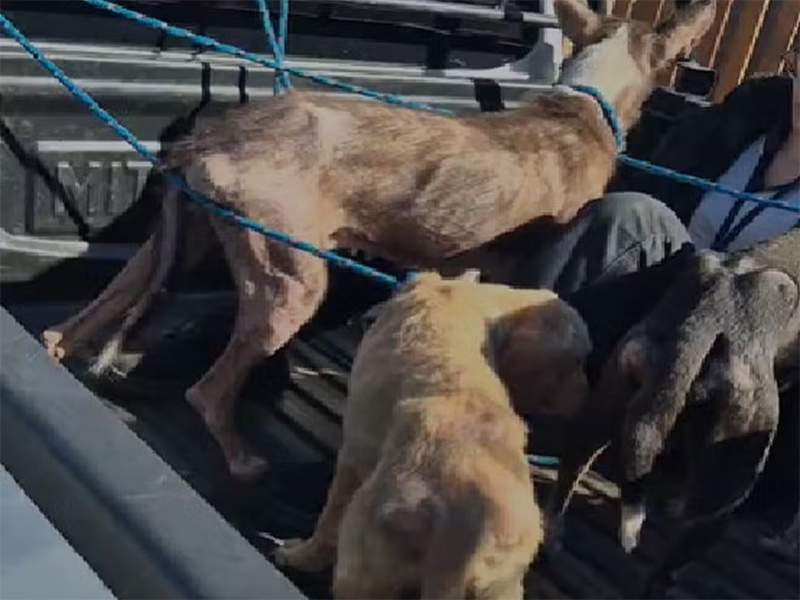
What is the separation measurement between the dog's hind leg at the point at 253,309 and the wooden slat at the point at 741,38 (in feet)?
17.2

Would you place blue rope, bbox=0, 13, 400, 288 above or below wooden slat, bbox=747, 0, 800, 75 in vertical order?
above

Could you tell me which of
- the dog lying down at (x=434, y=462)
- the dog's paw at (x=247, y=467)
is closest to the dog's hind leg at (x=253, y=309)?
the dog's paw at (x=247, y=467)

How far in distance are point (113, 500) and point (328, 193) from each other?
240 cm

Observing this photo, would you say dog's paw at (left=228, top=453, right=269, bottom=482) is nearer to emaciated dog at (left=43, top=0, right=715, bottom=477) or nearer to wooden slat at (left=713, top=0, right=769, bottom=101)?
emaciated dog at (left=43, top=0, right=715, bottom=477)

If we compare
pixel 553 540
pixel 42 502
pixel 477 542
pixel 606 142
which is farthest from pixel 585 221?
pixel 42 502

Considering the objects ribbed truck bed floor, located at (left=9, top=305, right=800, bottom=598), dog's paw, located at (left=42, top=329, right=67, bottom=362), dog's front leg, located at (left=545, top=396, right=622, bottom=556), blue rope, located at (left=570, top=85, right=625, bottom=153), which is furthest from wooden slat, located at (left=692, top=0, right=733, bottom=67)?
dog's front leg, located at (left=545, top=396, right=622, bottom=556)

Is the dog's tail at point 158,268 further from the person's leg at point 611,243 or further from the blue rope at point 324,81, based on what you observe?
the person's leg at point 611,243

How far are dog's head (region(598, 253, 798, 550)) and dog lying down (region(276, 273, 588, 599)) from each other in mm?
289

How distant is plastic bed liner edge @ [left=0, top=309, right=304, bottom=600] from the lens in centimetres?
147

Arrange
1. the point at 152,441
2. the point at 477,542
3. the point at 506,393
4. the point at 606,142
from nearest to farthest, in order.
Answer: the point at 477,542 < the point at 506,393 < the point at 152,441 < the point at 606,142

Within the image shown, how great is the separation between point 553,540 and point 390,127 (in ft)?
3.55

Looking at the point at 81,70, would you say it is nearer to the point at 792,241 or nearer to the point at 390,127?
the point at 390,127

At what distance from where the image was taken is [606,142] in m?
4.38

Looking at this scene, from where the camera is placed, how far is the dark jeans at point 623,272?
3605 millimetres
